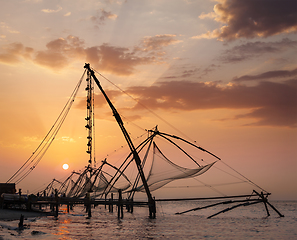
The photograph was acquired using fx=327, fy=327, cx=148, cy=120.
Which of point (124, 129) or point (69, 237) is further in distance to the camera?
point (124, 129)

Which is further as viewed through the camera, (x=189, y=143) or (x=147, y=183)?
(x=147, y=183)

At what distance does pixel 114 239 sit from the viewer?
22.3m

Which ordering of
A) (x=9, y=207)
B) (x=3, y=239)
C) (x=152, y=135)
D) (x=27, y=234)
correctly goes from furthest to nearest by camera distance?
(x=9, y=207) < (x=152, y=135) < (x=27, y=234) < (x=3, y=239)

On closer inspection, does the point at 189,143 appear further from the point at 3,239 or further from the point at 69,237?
the point at 3,239

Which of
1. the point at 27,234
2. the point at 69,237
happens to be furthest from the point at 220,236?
the point at 27,234

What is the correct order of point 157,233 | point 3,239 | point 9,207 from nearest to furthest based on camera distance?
point 3,239, point 157,233, point 9,207

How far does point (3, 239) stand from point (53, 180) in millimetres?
63094

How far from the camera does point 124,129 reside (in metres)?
30.7

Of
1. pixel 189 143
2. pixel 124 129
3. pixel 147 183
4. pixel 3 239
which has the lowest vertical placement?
pixel 3 239

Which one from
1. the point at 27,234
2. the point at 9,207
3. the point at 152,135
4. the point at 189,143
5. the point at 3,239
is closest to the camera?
the point at 3,239

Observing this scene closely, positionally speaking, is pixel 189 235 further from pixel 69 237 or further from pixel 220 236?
pixel 69 237

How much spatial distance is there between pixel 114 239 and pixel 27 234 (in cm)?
571

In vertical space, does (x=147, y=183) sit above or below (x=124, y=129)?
below

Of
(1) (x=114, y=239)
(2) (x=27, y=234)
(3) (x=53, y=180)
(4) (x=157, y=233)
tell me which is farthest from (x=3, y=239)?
(3) (x=53, y=180)
